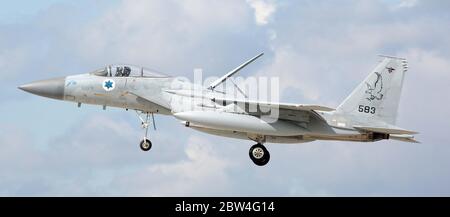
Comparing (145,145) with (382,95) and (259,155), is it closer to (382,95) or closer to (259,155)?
(259,155)

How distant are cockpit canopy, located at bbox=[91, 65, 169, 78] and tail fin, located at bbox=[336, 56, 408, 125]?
5.30m

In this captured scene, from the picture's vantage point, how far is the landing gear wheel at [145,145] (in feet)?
81.6

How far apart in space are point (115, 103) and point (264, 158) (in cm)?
445

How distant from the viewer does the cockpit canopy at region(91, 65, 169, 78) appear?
25438mm

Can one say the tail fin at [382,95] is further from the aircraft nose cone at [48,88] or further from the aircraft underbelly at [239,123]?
the aircraft nose cone at [48,88]

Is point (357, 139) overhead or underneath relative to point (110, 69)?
underneath

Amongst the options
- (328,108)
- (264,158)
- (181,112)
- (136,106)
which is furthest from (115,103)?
(328,108)

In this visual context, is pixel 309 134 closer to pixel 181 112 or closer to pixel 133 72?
pixel 181 112

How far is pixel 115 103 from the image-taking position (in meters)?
25.3

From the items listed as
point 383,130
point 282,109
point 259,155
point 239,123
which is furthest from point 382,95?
point 239,123

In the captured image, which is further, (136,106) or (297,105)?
(136,106)

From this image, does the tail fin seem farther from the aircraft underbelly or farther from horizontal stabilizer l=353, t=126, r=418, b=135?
the aircraft underbelly

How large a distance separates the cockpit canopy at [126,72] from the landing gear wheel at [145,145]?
188cm

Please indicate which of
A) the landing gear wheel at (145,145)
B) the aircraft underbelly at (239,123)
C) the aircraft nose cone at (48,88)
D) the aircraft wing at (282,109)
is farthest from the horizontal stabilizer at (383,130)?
the aircraft nose cone at (48,88)
